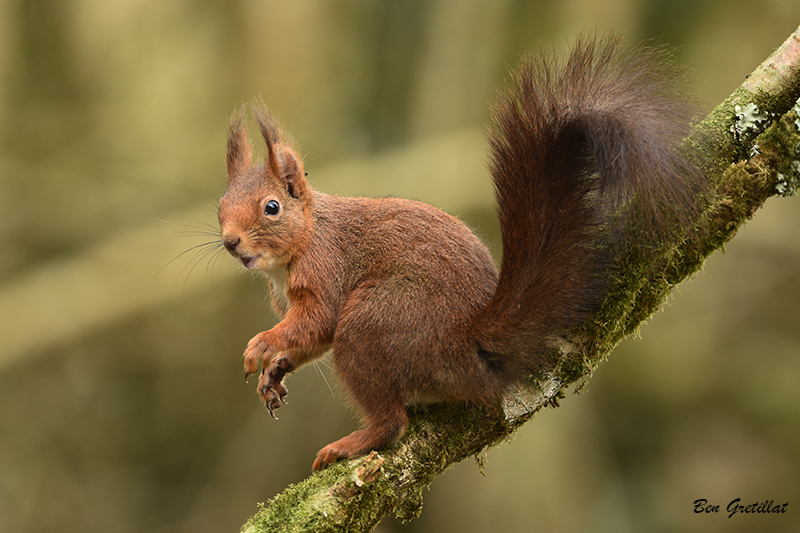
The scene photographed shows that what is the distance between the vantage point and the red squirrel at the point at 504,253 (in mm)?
1699

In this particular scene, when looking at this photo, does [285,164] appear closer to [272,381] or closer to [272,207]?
[272,207]

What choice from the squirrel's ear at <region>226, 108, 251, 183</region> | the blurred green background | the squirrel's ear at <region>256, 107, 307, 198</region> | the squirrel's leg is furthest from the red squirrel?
the blurred green background

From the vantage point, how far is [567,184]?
178 cm

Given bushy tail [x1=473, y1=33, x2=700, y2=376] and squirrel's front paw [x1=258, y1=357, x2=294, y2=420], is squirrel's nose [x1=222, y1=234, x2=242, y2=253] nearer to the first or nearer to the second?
squirrel's front paw [x1=258, y1=357, x2=294, y2=420]

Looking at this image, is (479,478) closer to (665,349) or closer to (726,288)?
(665,349)

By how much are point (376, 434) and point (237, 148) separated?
121cm

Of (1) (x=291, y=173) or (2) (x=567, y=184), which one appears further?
(1) (x=291, y=173)

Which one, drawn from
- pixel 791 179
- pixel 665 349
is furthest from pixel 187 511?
pixel 791 179

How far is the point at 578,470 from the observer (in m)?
4.66

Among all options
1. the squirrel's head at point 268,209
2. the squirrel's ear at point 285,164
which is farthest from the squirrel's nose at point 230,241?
the squirrel's ear at point 285,164

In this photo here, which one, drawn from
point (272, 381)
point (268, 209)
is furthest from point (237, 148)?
point (272, 381)

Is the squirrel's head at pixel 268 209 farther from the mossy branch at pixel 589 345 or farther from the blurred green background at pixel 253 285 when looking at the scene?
the blurred green background at pixel 253 285

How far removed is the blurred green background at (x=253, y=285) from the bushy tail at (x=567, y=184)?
276 cm

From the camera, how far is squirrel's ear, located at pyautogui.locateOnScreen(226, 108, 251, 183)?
2.47m
